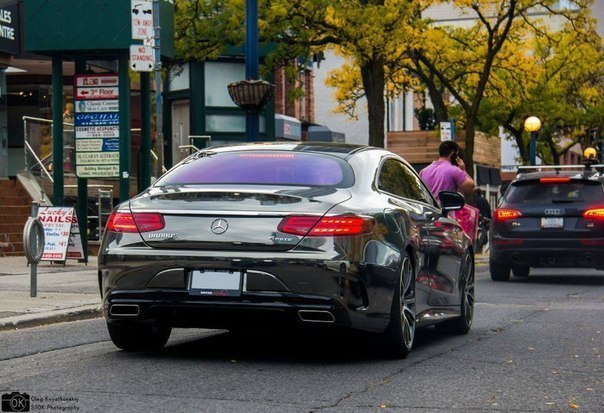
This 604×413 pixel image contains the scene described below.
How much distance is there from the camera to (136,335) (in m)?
9.05

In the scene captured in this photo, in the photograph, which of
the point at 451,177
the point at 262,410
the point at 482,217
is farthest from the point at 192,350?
the point at 482,217

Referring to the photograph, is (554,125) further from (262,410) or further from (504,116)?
(262,410)

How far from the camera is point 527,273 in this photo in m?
21.1

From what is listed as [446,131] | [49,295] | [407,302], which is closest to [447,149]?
[49,295]

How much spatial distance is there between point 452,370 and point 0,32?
2042 cm

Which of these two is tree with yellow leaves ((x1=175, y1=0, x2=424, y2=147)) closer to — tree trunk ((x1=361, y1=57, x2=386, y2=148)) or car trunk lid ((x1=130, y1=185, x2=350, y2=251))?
tree trunk ((x1=361, y1=57, x2=386, y2=148))

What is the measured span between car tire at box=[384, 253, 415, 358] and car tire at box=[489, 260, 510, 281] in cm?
1069

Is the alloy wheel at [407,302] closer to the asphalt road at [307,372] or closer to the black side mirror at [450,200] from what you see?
the asphalt road at [307,372]

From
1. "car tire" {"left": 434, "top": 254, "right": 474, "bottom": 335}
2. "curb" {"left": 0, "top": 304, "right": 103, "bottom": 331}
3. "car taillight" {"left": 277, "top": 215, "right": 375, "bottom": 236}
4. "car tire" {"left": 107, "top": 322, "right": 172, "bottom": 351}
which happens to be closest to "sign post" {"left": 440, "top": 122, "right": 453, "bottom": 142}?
"curb" {"left": 0, "top": 304, "right": 103, "bottom": 331}

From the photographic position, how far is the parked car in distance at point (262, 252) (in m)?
8.21

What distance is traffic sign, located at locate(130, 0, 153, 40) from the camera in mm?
18812

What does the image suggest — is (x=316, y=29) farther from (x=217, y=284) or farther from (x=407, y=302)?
(x=217, y=284)
